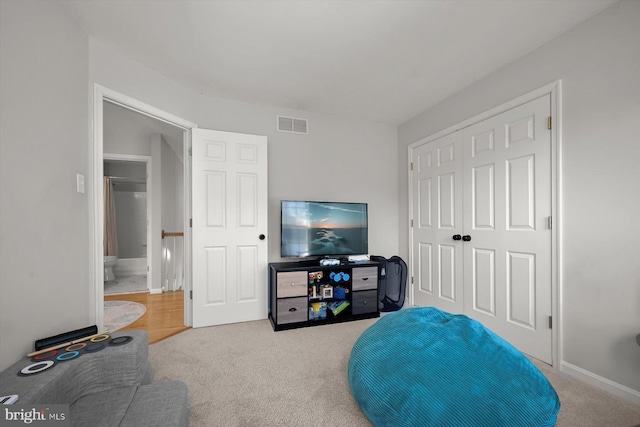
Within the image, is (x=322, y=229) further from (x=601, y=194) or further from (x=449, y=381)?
(x=601, y=194)

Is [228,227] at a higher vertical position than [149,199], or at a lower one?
lower

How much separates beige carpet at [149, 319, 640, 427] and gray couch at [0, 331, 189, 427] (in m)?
0.39

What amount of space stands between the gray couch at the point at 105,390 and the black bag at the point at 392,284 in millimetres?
2480

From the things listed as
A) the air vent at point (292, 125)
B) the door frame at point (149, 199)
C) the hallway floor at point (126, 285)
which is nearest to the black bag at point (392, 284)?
the air vent at point (292, 125)

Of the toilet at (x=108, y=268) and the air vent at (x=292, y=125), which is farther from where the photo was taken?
the toilet at (x=108, y=268)

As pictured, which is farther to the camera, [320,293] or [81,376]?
[320,293]

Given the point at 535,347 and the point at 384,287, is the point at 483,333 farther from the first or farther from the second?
the point at 384,287

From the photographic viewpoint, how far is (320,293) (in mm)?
2846

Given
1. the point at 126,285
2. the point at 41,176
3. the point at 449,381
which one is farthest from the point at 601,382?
the point at 126,285

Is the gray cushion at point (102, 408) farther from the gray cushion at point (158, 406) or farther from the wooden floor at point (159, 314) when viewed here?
the wooden floor at point (159, 314)

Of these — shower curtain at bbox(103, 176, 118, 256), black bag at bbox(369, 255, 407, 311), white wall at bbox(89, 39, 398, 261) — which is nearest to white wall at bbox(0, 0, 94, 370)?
white wall at bbox(89, 39, 398, 261)

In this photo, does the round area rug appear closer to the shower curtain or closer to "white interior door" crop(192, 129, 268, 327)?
"white interior door" crop(192, 129, 268, 327)

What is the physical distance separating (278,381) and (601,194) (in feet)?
8.28

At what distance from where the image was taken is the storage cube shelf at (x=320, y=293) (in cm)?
267
